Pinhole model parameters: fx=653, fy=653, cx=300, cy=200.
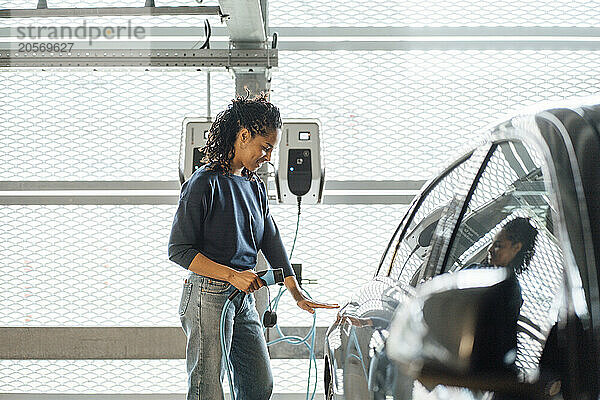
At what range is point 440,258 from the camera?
1.45m

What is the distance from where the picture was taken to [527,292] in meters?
1.02

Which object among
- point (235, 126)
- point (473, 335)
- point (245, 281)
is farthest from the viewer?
point (235, 126)

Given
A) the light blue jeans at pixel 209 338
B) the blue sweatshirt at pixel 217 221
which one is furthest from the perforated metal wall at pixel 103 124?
the light blue jeans at pixel 209 338

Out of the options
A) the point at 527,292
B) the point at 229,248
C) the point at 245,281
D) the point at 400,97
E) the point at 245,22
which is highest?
the point at 245,22

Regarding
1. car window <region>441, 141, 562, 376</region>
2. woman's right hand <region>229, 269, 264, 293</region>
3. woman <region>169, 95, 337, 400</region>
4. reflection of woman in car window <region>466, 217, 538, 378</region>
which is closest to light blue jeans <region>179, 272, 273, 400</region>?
woman <region>169, 95, 337, 400</region>

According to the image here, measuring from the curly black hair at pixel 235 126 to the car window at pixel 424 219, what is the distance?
Result: 1.42 metres

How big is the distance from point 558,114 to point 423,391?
516mm

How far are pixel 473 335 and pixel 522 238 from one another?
0.22 meters

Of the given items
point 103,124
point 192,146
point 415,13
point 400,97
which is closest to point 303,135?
point 192,146

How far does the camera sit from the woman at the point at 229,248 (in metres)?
3.07

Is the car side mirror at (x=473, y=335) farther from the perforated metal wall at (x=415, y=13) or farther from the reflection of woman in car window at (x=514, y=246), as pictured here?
the perforated metal wall at (x=415, y=13)

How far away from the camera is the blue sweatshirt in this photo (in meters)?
3.07

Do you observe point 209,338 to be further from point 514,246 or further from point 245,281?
point 514,246

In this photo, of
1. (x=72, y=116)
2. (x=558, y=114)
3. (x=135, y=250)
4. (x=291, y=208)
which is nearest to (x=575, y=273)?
(x=558, y=114)
